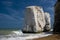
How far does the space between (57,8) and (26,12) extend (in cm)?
780

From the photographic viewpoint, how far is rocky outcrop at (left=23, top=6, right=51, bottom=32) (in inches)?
981

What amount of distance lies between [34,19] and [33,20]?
247 millimetres

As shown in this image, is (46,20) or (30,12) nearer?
(30,12)

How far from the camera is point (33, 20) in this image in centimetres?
2527

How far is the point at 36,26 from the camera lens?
25.4m

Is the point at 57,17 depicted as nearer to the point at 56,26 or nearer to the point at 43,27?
the point at 56,26

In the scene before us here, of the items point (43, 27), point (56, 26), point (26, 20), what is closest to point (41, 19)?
point (43, 27)

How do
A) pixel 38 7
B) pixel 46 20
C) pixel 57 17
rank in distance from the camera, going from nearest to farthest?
pixel 57 17 < pixel 38 7 < pixel 46 20

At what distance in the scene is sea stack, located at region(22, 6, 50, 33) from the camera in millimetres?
24750

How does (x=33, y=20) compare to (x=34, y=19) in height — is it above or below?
below

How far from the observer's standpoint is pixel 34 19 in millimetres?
25391

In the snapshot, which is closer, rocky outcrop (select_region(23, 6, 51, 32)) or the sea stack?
the sea stack

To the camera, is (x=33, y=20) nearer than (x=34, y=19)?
Yes

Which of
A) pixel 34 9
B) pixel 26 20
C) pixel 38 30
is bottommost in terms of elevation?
pixel 38 30
